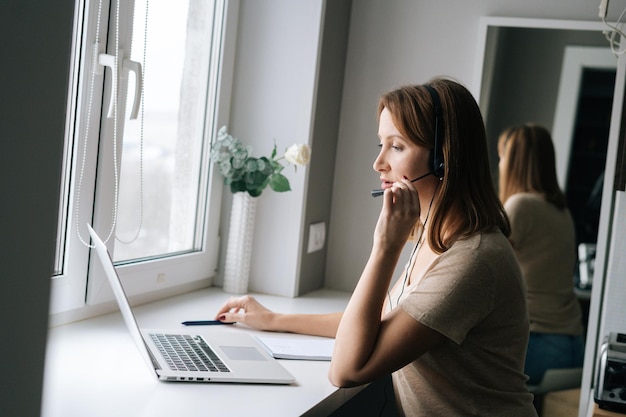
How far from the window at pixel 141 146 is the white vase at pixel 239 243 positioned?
82 millimetres

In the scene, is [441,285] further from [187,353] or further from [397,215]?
[187,353]

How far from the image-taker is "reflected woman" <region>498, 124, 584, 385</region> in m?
2.45

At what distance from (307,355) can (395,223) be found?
0.41 meters

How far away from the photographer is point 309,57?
2.34 metres

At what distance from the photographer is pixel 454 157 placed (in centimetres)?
151

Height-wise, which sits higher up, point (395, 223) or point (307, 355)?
point (395, 223)


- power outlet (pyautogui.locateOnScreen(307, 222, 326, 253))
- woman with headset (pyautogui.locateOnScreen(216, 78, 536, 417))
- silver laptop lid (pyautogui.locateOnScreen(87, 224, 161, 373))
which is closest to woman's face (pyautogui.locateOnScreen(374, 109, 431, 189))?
woman with headset (pyautogui.locateOnScreen(216, 78, 536, 417))

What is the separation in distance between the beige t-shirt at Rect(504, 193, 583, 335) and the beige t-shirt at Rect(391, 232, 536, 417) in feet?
3.45

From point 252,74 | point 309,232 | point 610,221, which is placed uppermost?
point 252,74

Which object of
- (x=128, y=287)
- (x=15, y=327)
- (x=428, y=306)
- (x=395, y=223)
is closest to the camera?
(x=15, y=327)

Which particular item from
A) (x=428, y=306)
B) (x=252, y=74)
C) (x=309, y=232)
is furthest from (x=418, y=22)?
(x=428, y=306)

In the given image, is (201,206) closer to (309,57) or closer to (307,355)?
(309,57)

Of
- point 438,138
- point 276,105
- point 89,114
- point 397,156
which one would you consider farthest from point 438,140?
point 276,105

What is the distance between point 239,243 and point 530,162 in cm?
102
